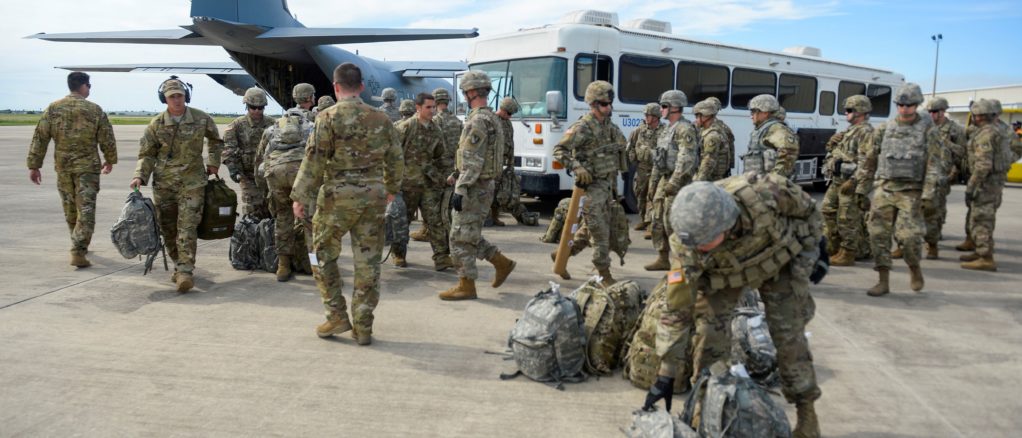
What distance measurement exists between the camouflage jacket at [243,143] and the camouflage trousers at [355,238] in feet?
9.39

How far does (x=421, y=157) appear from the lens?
675cm

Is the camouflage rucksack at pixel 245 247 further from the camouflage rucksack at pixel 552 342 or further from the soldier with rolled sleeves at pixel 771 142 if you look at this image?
the soldier with rolled sleeves at pixel 771 142

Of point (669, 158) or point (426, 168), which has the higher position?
point (669, 158)

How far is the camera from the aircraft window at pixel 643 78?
33.8 feet

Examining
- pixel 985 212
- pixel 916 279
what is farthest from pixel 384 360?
pixel 985 212

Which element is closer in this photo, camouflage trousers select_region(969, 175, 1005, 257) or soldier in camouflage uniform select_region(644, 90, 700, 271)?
soldier in camouflage uniform select_region(644, 90, 700, 271)

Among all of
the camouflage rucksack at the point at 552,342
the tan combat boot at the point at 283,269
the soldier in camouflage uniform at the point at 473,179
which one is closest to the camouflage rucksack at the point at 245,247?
the tan combat boot at the point at 283,269

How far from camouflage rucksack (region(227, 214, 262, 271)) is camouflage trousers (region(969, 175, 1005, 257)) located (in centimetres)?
801

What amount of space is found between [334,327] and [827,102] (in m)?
12.7

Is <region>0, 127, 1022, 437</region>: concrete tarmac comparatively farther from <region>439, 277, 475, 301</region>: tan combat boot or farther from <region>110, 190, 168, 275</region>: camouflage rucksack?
<region>110, 190, 168, 275</region>: camouflage rucksack

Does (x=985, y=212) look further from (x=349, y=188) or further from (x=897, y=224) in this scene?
(x=349, y=188)

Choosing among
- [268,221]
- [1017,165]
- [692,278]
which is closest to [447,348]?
[692,278]

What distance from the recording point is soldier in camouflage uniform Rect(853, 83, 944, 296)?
19.6 ft

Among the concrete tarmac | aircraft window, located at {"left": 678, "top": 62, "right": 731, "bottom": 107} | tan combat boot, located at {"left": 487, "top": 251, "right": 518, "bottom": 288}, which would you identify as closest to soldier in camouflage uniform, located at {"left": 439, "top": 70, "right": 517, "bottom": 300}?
tan combat boot, located at {"left": 487, "top": 251, "right": 518, "bottom": 288}
